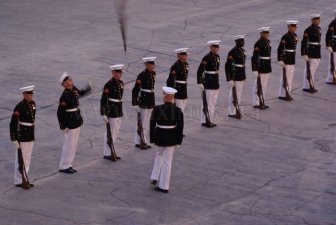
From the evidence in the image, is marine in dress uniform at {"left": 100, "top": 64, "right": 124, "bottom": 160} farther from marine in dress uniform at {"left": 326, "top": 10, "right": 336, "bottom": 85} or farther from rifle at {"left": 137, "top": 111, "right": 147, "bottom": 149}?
marine in dress uniform at {"left": 326, "top": 10, "right": 336, "bottom": 85}

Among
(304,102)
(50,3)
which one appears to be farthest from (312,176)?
(50,3)

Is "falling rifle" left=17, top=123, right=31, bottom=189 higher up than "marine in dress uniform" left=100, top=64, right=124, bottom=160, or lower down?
lower down

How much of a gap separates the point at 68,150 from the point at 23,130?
3.03ft

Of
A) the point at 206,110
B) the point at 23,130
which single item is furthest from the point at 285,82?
the point at 23,130

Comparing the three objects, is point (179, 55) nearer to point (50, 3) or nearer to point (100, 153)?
point (100, 153)

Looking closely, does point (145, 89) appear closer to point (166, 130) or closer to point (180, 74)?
point (180, 74)

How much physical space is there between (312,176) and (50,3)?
15410 millimetres

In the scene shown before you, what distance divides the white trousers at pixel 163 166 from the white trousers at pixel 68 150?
4.69 feet

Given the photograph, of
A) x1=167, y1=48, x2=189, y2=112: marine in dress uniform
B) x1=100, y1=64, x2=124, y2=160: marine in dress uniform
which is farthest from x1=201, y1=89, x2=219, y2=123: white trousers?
x1=100, y1=64, x2=124, y2=160: marine in dress uniform

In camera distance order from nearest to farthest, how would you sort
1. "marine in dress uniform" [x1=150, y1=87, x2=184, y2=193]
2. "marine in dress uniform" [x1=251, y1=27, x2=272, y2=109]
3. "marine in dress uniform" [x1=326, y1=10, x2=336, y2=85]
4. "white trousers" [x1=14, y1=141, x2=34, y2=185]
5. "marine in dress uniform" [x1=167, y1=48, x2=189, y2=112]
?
1. "marine in dress uniform" [x1=150, y1=87, x2=184, y2=193]
2. "white trousers" [x1=14, y1=141, x2=34, y2=185]
3. "marine in dress uniform" [x1=167, y1=48, x2=189, y2=112]
4. "marine in dress uniform" [x1=251, y1=27, x2=272, y2=109]
5. "marine in dress uniform" [x1=326, y1=10, x2=336, y2=85]

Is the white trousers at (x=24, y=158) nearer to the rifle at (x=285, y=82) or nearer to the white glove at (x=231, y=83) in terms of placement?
the white glove at (x=231, y=83)

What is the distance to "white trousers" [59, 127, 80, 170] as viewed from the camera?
43.8 feet

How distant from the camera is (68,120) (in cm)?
1330

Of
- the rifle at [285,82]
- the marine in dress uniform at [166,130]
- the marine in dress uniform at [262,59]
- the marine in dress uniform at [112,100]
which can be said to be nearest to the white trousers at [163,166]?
the marine in dress uniform at [166,130]
